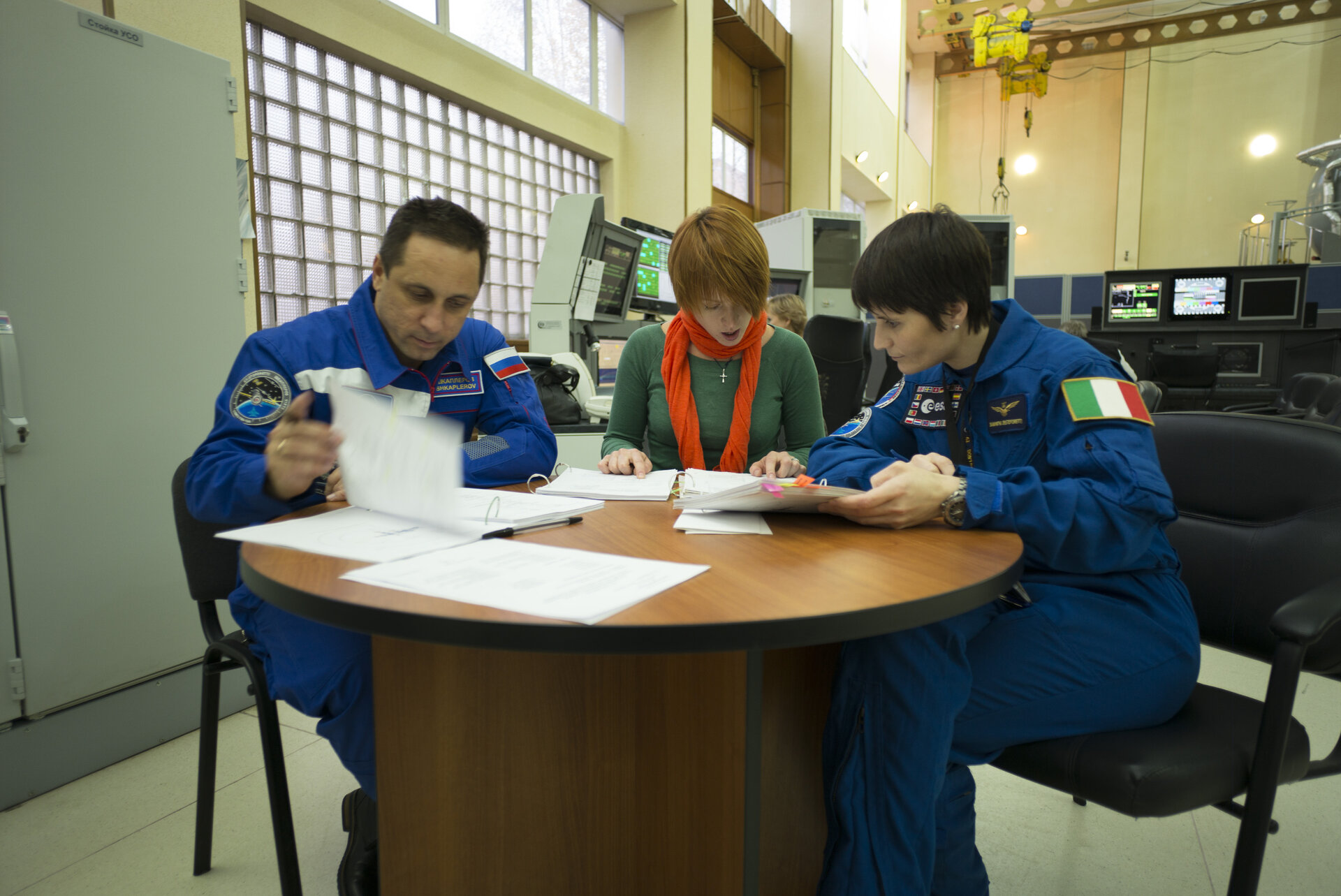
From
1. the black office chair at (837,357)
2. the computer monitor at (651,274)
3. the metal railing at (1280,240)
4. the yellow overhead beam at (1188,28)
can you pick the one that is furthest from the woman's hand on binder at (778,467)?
the yellow overhead beam at (1188,28)

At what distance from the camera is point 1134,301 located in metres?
5.79

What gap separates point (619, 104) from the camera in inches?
252

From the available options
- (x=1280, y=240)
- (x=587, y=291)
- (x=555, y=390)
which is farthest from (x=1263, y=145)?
(x=555, y=390)

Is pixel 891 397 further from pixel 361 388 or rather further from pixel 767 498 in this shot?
pixel 361 388

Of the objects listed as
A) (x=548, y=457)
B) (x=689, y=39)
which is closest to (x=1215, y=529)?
(x=548, y=457)

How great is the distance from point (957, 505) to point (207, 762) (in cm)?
134

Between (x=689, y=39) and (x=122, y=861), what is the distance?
6.47 metres

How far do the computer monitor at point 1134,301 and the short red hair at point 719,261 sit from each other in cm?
→ 535

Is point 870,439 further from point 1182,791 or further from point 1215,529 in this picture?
point 1182,791

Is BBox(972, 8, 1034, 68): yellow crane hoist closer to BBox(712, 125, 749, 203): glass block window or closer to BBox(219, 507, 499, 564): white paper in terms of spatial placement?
BBox(712, 125, 749, 203): glass block window

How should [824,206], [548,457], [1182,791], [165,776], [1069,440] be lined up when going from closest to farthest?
1. [1182,791]
2. [1069,440]
3. [548,457]
4. [165,776]
5. [824,206]

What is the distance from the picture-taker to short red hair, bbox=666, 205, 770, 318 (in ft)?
5.13

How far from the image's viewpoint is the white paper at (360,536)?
0.80m

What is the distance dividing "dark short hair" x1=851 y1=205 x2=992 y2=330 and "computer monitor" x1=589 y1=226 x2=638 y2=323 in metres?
1.87
